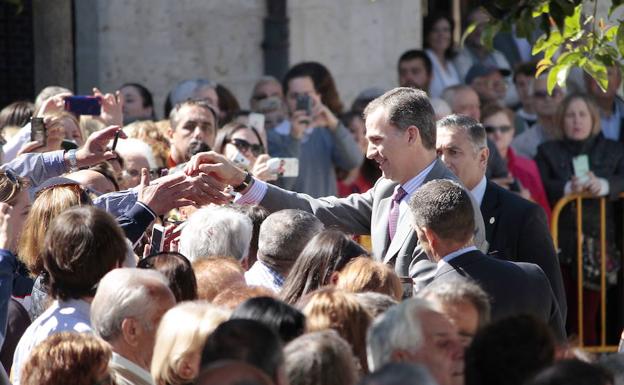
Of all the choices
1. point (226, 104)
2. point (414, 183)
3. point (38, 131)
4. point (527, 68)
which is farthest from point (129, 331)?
point (527, 68)

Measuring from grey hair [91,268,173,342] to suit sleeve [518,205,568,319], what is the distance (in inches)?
106

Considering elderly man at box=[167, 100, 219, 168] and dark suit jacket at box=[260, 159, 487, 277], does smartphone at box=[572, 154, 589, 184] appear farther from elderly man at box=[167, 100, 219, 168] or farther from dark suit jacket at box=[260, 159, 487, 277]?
dark suit jacket at box=[260, 159, 487, 277]

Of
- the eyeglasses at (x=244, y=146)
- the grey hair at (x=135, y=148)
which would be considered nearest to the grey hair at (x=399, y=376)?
the grey hair at (x=135, y=148)

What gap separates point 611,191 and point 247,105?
12.4 ft

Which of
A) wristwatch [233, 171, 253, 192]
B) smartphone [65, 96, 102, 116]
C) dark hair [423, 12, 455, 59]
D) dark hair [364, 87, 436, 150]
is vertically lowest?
wristwatch [233, 171, 253, 192]

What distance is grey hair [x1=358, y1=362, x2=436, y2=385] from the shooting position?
3.61 meters

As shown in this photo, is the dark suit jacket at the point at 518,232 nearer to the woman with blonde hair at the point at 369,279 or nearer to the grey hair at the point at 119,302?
the woman with blonde hair at the point at 369,279

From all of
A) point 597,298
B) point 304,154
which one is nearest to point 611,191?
point 597,298

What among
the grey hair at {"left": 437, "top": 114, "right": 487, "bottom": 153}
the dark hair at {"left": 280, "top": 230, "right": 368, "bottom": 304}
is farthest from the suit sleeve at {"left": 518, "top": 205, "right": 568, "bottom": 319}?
the dark hair at {"left": 280, "top": 230, "right": 368, "bottom": 304}

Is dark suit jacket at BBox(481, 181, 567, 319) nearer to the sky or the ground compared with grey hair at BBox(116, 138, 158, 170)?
nearer to the ground

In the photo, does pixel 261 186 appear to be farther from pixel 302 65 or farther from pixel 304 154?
pixel 302 65

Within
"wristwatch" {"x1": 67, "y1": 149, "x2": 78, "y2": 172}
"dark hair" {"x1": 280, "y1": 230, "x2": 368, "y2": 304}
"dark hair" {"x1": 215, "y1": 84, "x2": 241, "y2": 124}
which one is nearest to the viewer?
"dark hair" {"x1": 280, "y1": 230, "x2": 368, "y2": 304}

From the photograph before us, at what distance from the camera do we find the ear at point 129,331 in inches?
203

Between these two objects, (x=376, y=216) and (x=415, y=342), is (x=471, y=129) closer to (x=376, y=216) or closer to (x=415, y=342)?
(x=376, y=216)
